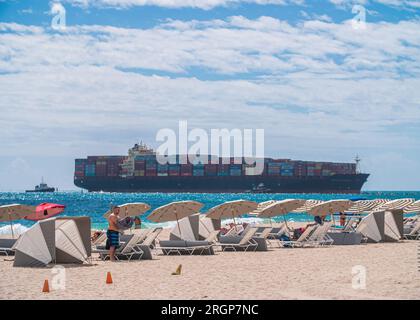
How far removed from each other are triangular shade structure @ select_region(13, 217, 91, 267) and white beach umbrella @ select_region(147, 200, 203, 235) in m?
2.84

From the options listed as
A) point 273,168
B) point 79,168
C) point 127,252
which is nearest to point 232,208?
point 127,252

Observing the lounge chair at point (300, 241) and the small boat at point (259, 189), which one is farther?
the small boat at point (259, 189)

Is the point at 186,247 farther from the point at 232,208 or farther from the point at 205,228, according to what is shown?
the point at 205,228

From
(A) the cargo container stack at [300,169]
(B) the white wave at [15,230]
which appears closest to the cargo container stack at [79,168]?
(A) the cargo container stack at [300,169]

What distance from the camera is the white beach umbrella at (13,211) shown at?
17219 millimetres

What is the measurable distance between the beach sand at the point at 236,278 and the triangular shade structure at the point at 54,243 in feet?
1.26

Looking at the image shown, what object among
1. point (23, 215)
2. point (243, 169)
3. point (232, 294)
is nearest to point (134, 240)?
point (23, 215)

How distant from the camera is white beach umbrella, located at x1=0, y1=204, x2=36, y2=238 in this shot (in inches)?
678

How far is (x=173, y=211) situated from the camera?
653 inches

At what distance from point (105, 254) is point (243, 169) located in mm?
107392

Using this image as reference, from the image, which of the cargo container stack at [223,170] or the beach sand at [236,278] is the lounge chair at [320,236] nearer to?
the beach sand at [236,278]
